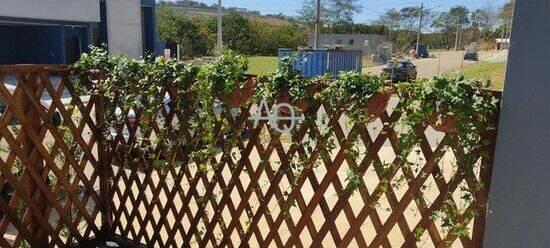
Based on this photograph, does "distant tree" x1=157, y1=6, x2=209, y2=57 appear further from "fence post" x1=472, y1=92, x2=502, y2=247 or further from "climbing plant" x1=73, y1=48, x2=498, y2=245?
"fence post" x1=472, y1=92, x2=502, y2=247

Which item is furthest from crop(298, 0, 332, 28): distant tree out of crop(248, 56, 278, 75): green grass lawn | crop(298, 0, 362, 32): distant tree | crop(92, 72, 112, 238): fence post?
crop(92, 72, 112, 238): fence post

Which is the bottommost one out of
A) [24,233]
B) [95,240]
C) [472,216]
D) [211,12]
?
[95,240]

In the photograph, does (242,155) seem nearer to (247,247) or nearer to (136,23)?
(247,247)

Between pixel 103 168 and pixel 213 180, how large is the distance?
3.67 feet

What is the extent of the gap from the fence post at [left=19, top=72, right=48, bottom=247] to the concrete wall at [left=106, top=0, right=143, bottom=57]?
2204 centimetres

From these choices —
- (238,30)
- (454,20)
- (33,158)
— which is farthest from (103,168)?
(238,30)

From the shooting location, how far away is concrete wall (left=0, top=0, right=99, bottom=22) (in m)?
18.3

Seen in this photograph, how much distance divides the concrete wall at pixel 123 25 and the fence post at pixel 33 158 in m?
22.0

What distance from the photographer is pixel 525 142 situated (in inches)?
81.8

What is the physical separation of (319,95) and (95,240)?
2.41 meters

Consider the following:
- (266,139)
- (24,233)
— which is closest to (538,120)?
(266,139)

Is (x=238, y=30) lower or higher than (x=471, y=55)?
higher

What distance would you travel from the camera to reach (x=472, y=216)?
7.45 ft

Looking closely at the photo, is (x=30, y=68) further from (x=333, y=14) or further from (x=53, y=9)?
(x=333, y=14)
